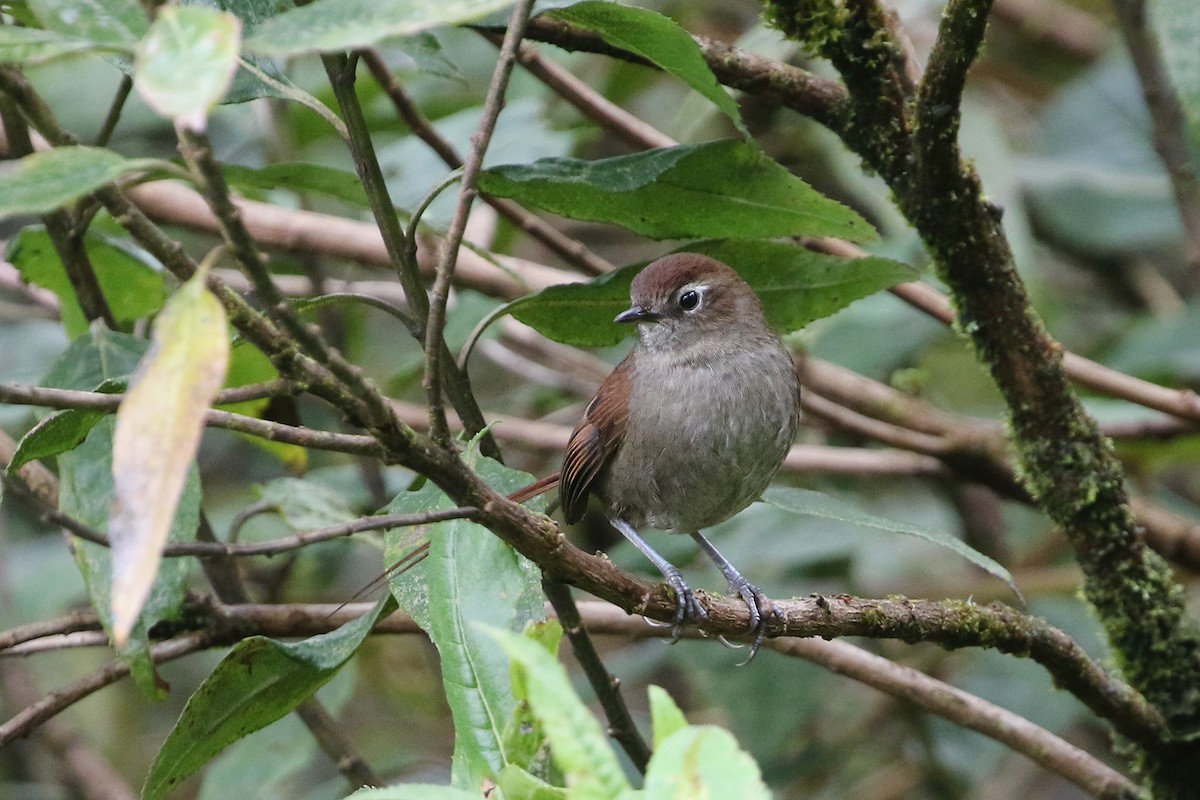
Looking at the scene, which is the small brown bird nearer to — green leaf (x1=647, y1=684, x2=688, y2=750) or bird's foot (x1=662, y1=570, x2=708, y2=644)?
bird's foot (x1=662, y1=570, x2=708, y2=644)

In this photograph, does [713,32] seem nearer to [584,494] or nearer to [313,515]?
[584,494]

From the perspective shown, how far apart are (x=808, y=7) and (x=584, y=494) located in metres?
1.58

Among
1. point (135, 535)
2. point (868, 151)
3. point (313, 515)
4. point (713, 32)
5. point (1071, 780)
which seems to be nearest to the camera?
point (135, 535)

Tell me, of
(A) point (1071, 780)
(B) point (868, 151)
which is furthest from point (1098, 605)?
(B) point (868, 151)

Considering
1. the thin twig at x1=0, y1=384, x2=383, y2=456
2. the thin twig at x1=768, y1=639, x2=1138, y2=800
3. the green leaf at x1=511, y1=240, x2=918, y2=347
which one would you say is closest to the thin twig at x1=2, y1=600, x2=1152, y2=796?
the thin twig at x1=768, y1=639, x2=1138, y2=800

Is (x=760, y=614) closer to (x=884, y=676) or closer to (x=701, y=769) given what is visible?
(x=884, y=676)

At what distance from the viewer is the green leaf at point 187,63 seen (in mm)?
1222

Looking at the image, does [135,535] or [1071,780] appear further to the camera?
[1071,780]

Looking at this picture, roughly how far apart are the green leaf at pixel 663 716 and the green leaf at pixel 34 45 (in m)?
1.02

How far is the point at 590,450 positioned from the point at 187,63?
2457mm

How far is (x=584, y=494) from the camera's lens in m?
3.74

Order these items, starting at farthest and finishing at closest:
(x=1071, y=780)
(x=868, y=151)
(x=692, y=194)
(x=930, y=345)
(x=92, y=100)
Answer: (x=930, y=345) < (x=92, y=100) < (x=1071, y=780) < (x=868, y=151) < (x=692, y=194)

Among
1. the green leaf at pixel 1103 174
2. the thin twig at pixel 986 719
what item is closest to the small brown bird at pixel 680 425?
the thin twig at pixel 986 719

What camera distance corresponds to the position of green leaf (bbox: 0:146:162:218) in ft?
4.76
